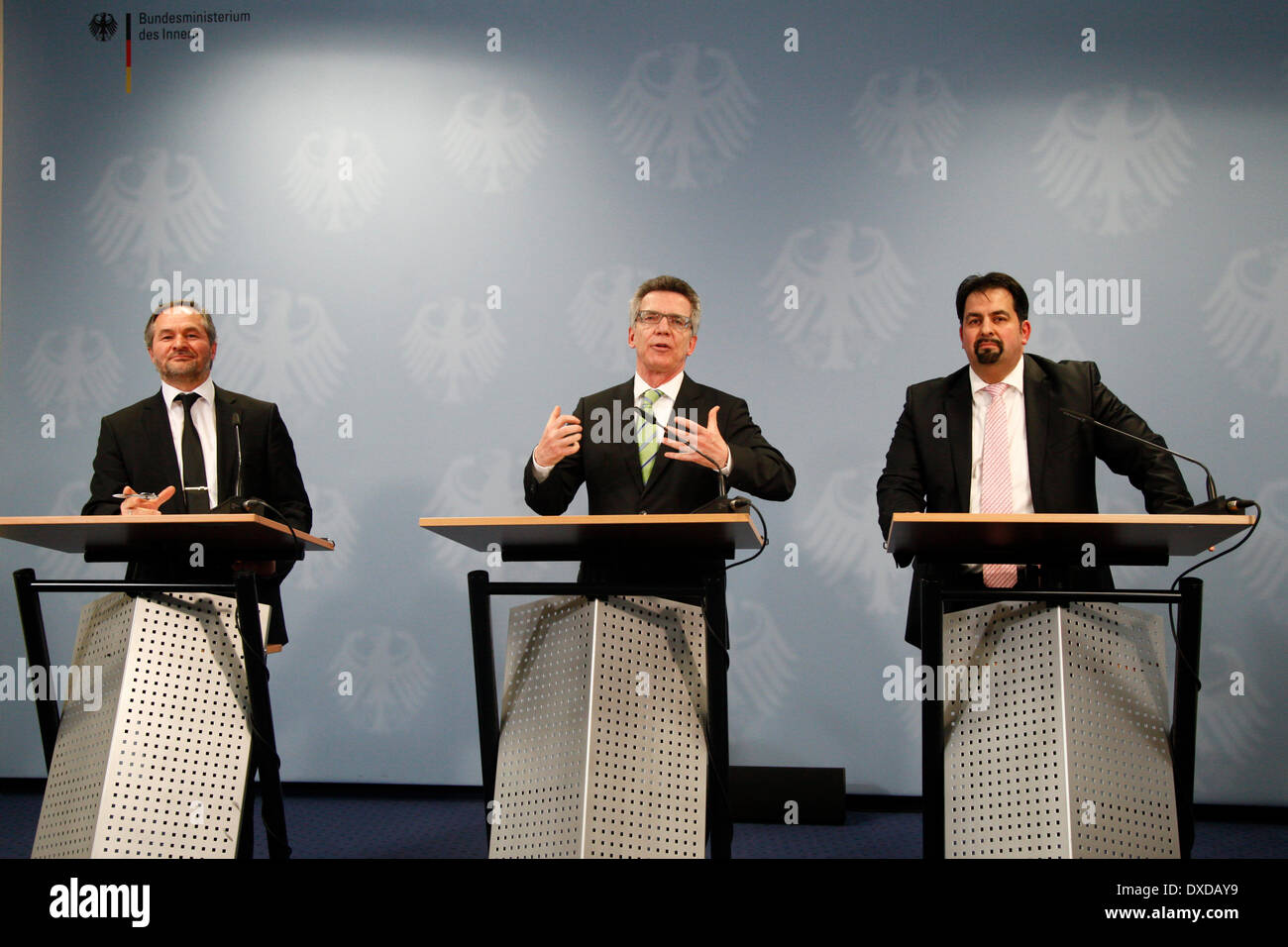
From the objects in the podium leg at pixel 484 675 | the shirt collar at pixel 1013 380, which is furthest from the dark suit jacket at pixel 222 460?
the shirt collar at pixel 1013 380

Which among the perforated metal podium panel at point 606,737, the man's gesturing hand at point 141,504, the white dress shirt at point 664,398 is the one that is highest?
the white dress shirt at point 664,398

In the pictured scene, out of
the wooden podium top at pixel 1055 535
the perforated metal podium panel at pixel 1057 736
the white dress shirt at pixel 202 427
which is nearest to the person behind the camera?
the wooden podium top at pixel 1055 535

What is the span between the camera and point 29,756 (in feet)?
14.8

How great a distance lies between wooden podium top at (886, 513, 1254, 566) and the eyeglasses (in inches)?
43.3

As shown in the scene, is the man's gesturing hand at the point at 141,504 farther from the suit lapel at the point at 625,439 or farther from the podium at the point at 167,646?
the suit lapel at the point at 625,439

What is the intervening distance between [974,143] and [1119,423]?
187 centimetres

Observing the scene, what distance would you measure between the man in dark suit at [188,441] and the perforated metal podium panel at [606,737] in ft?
3.46

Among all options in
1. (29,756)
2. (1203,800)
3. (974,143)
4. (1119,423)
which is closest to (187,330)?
(29,756)

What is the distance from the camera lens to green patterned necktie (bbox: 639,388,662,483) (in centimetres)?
315

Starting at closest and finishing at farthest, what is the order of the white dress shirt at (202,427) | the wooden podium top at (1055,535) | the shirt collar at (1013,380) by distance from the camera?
the wooden podium top at (1055,535), the shirt collar at (1013,380), the white dress shirt at (202,427)

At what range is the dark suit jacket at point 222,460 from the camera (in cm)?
329

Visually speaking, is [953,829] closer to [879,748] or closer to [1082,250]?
[879,748]

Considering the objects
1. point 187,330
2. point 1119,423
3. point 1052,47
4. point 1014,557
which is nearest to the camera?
point 1014,557

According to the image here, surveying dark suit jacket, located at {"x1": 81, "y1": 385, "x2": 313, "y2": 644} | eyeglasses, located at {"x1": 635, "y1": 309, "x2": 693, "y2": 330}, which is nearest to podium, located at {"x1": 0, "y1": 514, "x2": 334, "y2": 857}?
dark suit jacket, located at {"x1": 81, "y1": 385, "x2": 313, "y2": 644}
